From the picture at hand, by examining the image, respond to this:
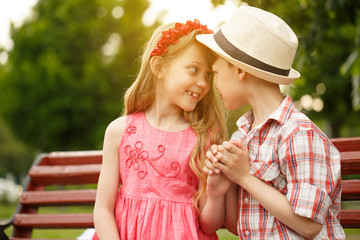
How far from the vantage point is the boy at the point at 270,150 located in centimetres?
208

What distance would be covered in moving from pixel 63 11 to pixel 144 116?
16919 millimetres

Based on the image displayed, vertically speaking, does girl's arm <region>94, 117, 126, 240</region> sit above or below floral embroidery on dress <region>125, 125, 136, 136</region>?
below

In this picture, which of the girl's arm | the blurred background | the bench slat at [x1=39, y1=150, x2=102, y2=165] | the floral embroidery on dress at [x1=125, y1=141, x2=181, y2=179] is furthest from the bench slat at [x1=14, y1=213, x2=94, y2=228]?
the blurred background

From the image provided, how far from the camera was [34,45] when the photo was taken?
18.0m

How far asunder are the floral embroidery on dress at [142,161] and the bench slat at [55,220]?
80cm

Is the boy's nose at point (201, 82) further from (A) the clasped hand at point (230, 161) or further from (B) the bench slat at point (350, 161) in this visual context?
(B) the bench slat at point (350, 161)

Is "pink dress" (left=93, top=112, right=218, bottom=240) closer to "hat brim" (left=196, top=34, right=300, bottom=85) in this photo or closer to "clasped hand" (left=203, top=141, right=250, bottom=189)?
"clasped hand" (left=203, top=141, right=250, bottom=189)

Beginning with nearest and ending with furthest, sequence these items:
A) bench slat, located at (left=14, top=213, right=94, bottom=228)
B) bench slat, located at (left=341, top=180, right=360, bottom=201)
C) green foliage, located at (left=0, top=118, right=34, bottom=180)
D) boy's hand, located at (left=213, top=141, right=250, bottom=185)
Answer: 1. boy's hand, located at (left=213, top=141, right=250, bottom=185)
2. bench slat, located at (left=341, top=180, right=360, bottom=201)
3. bench slat, located at (left=14, top=213, right=94, bottom=228)
4. green foliage, located at (left=0, top=118, right=34, bottom=180)

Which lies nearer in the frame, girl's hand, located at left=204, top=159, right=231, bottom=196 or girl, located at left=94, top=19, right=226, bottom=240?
girl's hand, located at left=204, top=159, right=231, bottom=196

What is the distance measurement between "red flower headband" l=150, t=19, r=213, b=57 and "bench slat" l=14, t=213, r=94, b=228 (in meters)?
1.30

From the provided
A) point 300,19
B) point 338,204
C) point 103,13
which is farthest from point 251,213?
point 103,13

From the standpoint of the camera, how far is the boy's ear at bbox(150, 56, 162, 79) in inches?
104

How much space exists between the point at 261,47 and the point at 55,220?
6.50 feet

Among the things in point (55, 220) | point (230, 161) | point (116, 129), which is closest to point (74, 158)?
point (55, 220)
